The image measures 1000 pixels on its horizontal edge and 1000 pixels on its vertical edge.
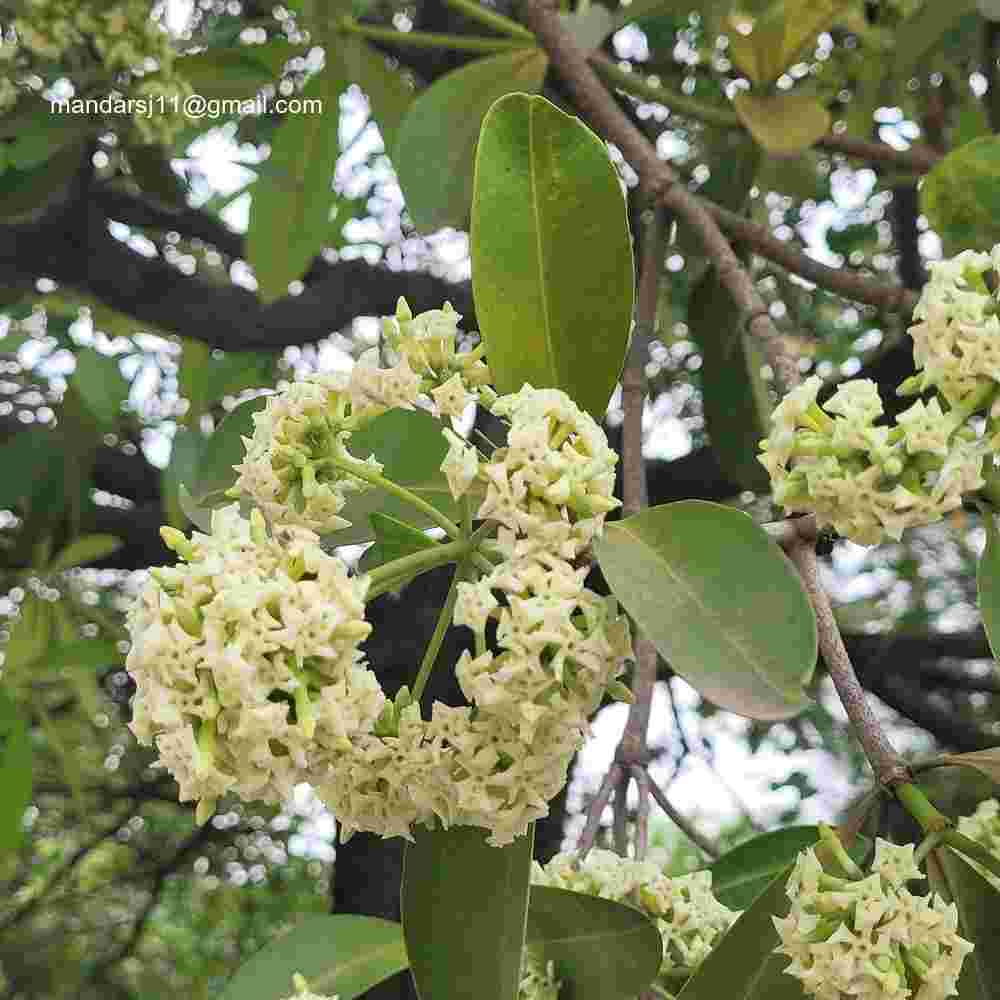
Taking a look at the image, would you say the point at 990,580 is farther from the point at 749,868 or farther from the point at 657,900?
the point at 749,868

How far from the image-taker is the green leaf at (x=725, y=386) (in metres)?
1.84

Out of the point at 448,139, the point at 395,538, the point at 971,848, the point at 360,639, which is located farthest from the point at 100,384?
the point at 971,848

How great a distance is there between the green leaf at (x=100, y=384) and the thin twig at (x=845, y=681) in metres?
1.66

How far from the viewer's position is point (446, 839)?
2.69 ft

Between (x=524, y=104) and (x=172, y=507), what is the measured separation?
1552 mm

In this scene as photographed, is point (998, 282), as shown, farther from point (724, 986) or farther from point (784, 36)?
point (784, 36)

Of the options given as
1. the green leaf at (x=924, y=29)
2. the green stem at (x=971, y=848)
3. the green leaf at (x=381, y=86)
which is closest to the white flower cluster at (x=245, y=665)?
the green stem at (x=971, y=848)

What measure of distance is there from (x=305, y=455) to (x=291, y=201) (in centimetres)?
121

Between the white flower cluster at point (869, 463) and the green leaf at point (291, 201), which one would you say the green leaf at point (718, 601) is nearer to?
the white flower cluster at point (869, 463)

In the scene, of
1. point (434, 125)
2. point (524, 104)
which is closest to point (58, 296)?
point (434, 125)

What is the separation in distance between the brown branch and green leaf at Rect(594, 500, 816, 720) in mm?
283

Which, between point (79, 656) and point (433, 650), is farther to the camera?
point (79, 656)

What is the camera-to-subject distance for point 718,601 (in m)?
0.68

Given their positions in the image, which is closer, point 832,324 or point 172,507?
point 172,507
